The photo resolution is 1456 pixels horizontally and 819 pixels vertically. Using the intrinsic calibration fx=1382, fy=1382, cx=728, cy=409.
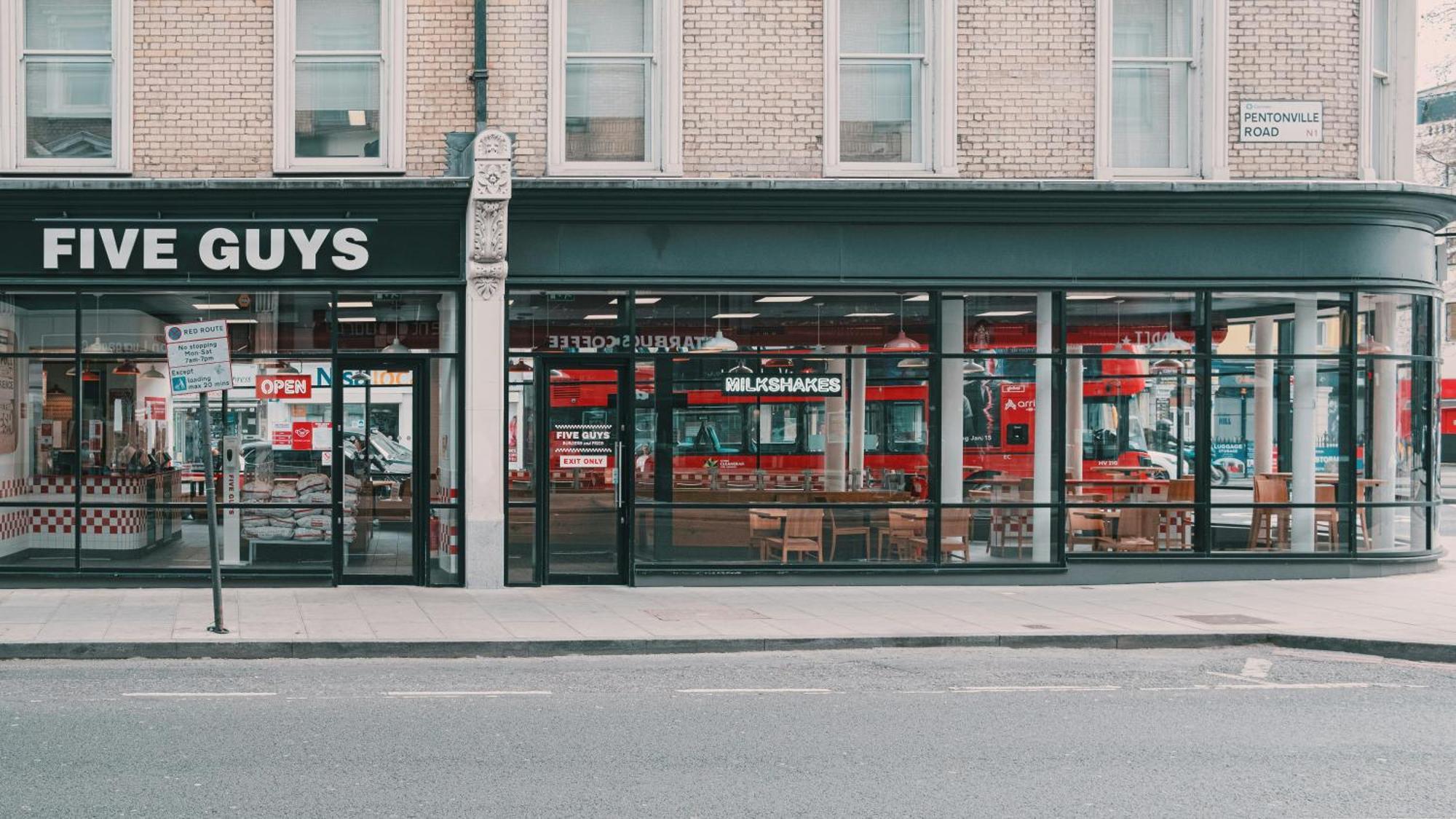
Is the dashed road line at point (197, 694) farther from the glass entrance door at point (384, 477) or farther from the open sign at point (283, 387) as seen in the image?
the open sign at point (283, 387)

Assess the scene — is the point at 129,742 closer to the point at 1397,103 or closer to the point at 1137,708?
the point at 1137,708

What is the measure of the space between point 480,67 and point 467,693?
7.55 m

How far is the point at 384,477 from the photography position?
14938 millimetres

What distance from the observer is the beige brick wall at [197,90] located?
14602 mm

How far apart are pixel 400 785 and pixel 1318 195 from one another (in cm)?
1220

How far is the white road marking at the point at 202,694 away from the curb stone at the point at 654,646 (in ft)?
5.27

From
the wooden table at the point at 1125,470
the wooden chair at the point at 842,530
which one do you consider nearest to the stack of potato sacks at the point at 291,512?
the wooden chair at the point at 842,530

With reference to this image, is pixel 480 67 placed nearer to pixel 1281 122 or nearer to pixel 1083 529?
pixel 1083 529

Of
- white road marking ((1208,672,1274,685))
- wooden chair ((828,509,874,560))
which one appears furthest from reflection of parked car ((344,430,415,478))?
white road marking ((1208,672,1274,685))

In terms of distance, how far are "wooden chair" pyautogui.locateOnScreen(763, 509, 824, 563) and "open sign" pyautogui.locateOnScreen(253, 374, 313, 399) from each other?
205 inches

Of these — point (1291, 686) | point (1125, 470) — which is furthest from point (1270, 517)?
point (1291, 686)

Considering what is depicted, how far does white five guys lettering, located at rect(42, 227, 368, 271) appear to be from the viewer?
1430 centimetres

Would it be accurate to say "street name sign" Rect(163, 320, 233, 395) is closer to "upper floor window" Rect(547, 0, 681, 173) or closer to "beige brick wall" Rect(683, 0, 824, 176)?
"upper floor window" Rect(547, 0, 681, 173)

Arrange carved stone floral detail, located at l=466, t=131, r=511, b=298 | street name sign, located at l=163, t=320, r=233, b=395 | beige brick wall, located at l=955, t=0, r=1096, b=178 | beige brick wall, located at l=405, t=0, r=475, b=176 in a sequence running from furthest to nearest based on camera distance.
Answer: beige brick wall, located at l=955, t=0, r=1096, b=178
beige brick wall, located at l=405, t=0, r=475, b=176
carved stone floral detail, located at l=466, t=131, r=511, b=298
street name sign, located at l=163, t=320, r=233, b=395
